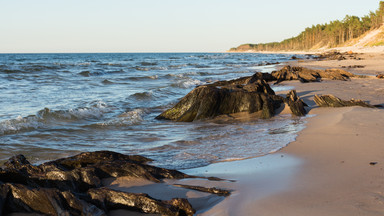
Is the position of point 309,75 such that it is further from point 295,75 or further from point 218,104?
point 218,104

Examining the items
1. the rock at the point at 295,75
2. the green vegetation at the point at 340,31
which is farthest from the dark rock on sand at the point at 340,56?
the green vegetation at the point at 340,31

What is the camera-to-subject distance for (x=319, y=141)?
5.84 metres

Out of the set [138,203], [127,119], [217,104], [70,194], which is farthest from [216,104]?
[70,194]

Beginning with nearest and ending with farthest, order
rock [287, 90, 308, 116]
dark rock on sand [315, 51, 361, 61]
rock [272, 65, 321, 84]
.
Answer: rock [287, 90, 308, 116] < rock [272, 65, 321, 84] < dark rock on sand [315, 51, 361, 61]

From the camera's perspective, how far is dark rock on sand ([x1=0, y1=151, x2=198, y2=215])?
9.73ft

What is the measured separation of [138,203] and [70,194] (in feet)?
1.91

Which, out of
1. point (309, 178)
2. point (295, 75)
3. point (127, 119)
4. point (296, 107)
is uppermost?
point (295, 75)

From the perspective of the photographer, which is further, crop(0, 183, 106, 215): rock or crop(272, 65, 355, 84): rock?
crop(272, 65, 355, 84): rock

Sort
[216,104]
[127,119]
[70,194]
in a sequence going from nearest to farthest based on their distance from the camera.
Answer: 1. [70,194]
2. [216,104]
3. [127,119]

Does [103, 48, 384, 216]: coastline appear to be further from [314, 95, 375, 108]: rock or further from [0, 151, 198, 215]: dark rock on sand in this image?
[314, 95, 375, 108]: rock

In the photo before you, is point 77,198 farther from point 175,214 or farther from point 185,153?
point 185,153

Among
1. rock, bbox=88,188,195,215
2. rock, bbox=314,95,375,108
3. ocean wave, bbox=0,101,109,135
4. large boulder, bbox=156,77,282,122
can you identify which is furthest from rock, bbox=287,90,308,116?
rock, bbox=88,188,195,215

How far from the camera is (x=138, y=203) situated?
123 inches

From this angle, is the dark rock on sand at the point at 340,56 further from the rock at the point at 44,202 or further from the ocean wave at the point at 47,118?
the rock at the point at 44,202
